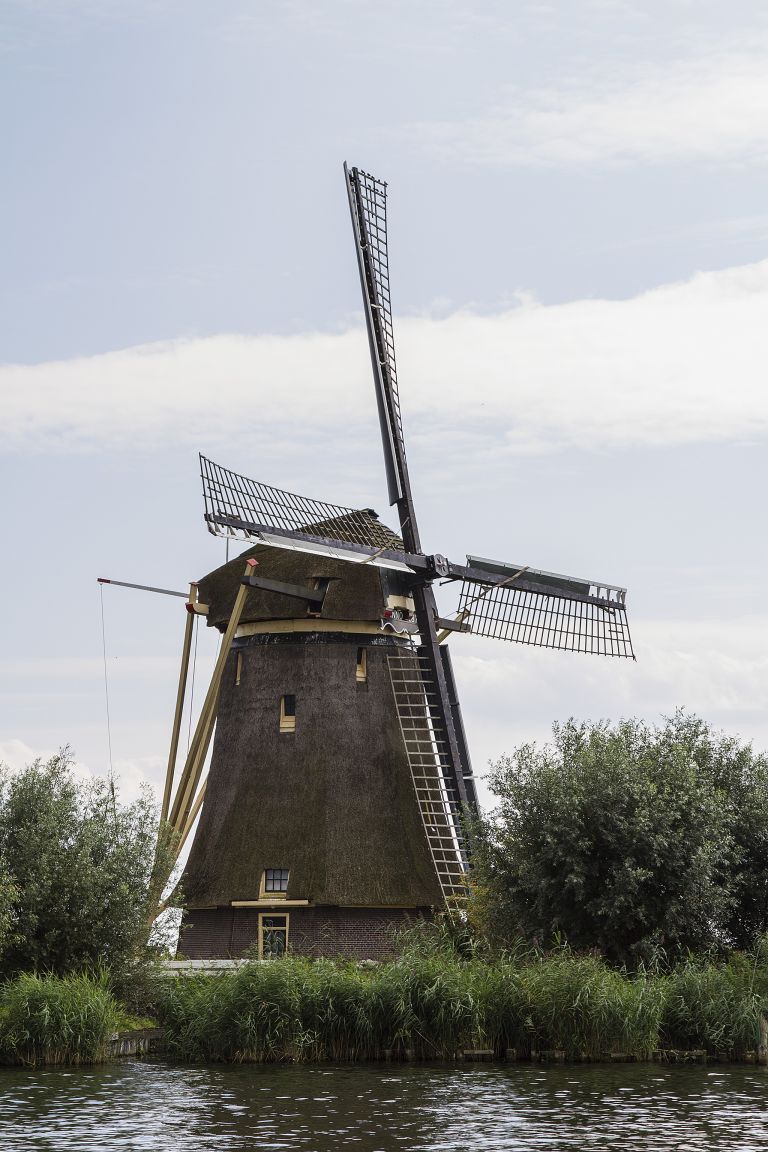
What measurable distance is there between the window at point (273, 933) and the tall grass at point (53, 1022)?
6.12 metres

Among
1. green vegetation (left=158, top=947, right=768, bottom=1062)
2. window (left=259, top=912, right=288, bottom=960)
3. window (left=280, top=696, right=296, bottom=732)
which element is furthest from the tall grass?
window (left=280, top=696, right=296, bottom=732)

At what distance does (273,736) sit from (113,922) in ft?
21.8

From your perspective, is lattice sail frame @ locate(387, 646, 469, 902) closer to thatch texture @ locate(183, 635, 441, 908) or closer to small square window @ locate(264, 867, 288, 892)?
thatch texture @ locate(183, 635, 441, 908)

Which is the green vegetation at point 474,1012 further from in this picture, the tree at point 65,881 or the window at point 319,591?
the window at point 319,591

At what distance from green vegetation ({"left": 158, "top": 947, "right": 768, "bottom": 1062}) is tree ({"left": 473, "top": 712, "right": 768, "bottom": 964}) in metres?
1.91

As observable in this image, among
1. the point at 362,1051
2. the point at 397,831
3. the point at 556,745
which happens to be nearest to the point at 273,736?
the point at 397,831

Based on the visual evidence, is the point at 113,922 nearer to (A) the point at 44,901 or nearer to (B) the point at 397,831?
(A) the point at 44,901

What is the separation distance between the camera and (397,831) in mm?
28406

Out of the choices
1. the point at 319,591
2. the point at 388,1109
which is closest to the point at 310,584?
the point at 319,591

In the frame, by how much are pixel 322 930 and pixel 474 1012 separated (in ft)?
22.6

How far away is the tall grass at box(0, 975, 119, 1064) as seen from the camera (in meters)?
20.6

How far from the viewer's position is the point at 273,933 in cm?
2755

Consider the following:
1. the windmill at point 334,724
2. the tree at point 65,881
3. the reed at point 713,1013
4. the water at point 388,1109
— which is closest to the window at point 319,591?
the windmill at point 334,724

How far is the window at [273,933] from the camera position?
88.8 feet
